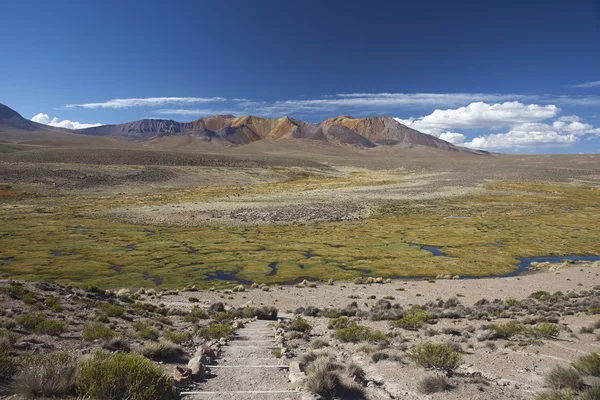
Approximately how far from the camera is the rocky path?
784 cm

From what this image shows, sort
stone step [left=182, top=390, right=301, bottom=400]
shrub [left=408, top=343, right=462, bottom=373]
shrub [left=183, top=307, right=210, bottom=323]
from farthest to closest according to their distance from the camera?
shrub [left=183, top=307, right=210, bottom=323] → shrub [left=408, top=343, right=462, bottom=373] → stone step [left=182, top=390, right=301, bottom=400]

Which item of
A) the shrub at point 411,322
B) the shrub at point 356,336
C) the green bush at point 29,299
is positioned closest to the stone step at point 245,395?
the shrub at point 356,336

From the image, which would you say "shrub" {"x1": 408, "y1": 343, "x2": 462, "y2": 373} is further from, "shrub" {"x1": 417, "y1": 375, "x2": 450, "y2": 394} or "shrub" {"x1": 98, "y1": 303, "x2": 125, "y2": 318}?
"shrub" {"x1": 98, "y1": 303, "x2": 125, "y2": 318}

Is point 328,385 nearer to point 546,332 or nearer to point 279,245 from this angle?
point 546,332

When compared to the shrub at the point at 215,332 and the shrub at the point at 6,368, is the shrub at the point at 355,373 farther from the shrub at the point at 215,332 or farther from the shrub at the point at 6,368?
the shrub at the point at 6,368

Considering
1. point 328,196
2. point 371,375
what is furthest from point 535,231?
point 371,375

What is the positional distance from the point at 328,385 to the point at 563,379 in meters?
5.43

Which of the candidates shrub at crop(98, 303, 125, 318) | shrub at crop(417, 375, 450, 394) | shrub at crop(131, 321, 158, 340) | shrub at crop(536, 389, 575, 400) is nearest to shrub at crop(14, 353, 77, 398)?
shrub at crop(131, 321, 158, 340)

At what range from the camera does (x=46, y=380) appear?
6.47 m

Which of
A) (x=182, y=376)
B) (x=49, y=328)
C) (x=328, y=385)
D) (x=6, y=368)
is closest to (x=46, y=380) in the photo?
(x=6, y=368)

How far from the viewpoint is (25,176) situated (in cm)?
9506

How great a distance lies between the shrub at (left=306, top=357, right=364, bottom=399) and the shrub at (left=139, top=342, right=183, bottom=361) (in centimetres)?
457

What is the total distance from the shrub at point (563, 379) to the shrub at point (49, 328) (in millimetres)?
13819

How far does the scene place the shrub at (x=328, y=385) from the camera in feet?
26.0
